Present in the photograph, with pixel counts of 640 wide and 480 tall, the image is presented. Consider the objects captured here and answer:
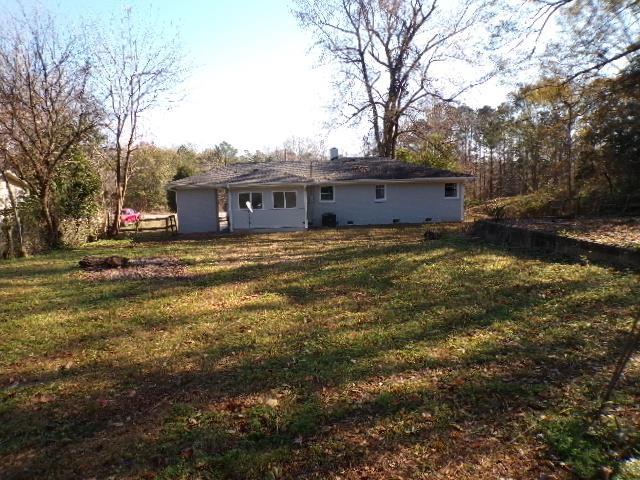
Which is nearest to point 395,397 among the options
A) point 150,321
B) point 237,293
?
point 150,321

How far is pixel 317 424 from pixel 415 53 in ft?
106

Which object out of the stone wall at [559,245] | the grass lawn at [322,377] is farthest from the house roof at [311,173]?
the grass lawn at [322,377]

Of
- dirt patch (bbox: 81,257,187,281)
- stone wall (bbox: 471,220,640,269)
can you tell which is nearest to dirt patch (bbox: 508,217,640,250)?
stone wall (bbox: 471,220,640,269)

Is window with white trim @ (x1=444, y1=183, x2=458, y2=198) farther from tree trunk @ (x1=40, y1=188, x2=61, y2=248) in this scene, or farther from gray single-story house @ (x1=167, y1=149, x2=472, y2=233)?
tree trunk @ (x1=40, y1=188, x2=61, y2=248)

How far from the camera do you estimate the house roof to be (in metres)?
22.5

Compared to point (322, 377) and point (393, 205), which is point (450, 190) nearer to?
point (393, 205)

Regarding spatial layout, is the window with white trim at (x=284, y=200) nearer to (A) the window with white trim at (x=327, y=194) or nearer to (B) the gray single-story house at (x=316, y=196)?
(B) the gray single-story house at (x=316, y=196)

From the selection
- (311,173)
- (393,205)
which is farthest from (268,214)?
(393,205)

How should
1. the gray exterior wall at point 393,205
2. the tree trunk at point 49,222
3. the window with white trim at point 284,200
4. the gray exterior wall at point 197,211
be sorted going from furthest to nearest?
the gray exterior wall at point 393,205, the gray exterior wall at point 197,211, the window with white trim at point 284,200, the tree trunk at point 49,222

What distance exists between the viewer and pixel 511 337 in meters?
5.48

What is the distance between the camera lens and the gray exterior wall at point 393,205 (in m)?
24.4

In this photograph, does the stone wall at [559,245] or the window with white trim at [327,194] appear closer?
the stone wall at [559,245]

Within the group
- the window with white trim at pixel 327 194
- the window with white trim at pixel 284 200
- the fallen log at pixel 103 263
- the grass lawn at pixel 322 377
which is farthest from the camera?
the window with white trim at pixel 327 194

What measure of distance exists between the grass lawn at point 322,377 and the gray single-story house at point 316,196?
1331 cm
